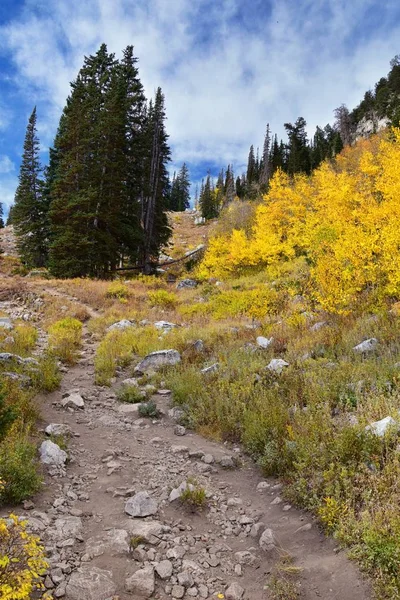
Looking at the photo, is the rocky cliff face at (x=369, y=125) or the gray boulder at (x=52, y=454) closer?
the gray boulder at (x=52, y=454)

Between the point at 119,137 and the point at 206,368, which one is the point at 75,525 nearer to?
the point at 206,368

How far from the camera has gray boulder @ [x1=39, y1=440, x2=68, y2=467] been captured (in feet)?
16.6

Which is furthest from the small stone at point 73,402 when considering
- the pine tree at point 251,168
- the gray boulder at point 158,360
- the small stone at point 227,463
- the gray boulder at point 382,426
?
the pine tree at point 251,168

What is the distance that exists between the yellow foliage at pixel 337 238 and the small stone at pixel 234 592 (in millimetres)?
7797

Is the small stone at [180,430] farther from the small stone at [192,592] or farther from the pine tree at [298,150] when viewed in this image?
the pine tree at [298,150]

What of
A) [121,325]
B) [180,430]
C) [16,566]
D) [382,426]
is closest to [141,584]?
[16,566]

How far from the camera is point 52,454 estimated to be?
5.14 metres

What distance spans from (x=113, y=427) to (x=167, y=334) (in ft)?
18.4

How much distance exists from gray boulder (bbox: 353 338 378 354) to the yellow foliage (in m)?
2.09

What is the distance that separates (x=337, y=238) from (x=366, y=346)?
815cm

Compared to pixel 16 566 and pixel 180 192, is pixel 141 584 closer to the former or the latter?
pixel 16 566

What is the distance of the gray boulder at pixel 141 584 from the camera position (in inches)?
122

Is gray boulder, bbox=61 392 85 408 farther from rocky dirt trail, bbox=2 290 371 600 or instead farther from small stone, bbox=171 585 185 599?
small stone, bbox=171 585 185 599

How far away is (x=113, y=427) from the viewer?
675cm
